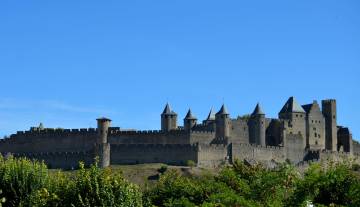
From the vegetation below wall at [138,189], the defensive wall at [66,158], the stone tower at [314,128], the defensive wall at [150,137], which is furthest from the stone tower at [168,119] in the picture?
the vegetation below wall at [138,189]

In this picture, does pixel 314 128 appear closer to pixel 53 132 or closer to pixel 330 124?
pixel 330 124

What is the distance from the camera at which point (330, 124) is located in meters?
100

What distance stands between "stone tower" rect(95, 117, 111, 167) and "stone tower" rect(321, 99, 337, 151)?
2634 cm

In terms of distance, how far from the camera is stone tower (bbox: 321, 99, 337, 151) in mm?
99812

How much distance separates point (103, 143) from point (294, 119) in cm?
2352

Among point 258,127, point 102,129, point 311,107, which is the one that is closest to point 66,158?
point 102,129

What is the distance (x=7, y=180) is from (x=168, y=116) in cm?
5795

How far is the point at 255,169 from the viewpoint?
1897 inches

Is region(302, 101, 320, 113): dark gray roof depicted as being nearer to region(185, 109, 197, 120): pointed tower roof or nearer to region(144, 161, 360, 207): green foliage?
region(185, 109, 197, 120): pointed tower roof

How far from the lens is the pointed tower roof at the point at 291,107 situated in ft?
322

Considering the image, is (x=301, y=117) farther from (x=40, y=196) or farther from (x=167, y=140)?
(x=40, y=196)

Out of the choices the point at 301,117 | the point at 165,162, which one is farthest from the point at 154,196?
the point at 301,117

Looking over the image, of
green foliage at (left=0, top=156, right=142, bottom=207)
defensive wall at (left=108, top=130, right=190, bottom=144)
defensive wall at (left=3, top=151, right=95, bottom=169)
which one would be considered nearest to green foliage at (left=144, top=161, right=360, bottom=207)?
green foliage at (left=0, top=156, right=142, bottom=207)

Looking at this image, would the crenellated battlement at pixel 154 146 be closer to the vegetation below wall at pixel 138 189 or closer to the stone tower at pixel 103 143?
the stone tower at pixel 103 143
